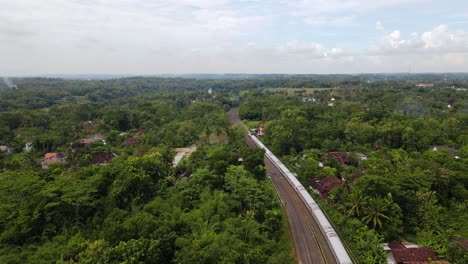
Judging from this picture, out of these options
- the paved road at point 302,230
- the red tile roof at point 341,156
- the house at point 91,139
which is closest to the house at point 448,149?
the red tile roof at point 341,156

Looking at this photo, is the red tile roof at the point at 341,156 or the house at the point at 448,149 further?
the house at the point at 448,149

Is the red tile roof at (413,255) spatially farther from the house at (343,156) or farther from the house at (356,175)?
the house at (343,156)

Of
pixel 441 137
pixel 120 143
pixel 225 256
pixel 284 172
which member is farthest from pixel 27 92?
pixel 441 137

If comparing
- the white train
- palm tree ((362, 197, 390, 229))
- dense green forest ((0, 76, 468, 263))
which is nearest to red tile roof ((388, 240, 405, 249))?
dense green forest ((0, 76, 468, 263))

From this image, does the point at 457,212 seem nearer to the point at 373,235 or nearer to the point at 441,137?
the point at 373,235

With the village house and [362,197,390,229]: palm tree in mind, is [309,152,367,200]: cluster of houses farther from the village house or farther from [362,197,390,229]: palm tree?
the village house

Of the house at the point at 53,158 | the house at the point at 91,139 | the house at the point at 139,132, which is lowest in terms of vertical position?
the house at the point at 53,158

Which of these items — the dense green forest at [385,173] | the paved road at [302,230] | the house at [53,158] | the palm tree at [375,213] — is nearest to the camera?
the paved road at [302,230]
